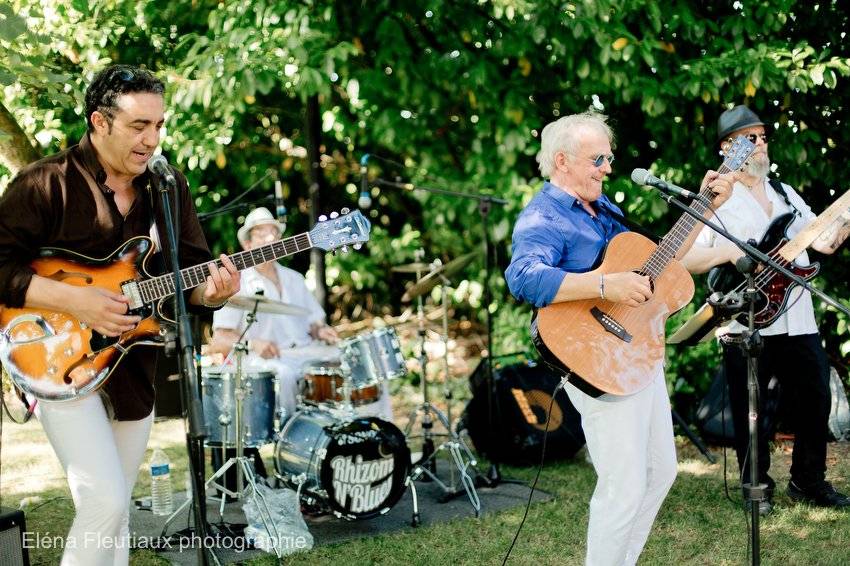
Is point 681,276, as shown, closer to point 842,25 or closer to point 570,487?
point 570,487

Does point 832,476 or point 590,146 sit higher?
point 590,146

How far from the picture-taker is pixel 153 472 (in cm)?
520

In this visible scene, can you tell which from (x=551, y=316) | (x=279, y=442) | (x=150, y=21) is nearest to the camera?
(x=551, y=316)

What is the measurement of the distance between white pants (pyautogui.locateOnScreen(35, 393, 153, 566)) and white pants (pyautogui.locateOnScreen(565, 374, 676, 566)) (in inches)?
63.7

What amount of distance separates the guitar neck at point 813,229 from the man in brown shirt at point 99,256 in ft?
8.56

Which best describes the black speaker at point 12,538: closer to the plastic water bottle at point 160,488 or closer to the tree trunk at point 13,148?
the plastic water bottle at point 160,488

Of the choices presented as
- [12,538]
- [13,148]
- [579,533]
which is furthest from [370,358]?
[13,148]

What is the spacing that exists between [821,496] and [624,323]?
2.24 metres

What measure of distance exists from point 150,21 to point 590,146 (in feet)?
16.0

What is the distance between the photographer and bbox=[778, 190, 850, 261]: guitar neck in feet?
13.5

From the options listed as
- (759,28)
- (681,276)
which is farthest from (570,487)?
(759,28)

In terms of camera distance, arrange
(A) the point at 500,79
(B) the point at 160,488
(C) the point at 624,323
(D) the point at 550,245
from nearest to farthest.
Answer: (D) the point at 550,245 → (C) the point at 624,323 → (B) the point at 160,488 → (A) the point at 500,79

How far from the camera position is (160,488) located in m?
5.30

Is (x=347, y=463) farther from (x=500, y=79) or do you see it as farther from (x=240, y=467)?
(x=500, y=79)
